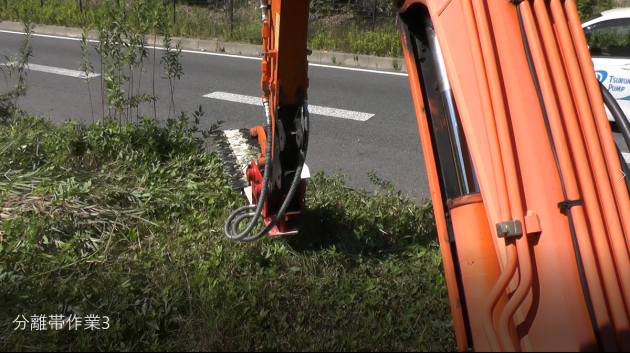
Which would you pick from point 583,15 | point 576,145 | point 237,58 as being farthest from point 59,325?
point 583,15

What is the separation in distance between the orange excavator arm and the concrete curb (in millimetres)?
9002

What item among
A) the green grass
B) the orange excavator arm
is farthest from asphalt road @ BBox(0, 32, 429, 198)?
the orange excavator arm

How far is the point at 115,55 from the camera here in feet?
17.7

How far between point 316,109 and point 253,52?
16.6ft

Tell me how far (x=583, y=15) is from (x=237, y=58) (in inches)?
276

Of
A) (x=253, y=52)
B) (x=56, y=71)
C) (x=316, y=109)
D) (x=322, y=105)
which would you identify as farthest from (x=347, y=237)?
(x=253, y=52)

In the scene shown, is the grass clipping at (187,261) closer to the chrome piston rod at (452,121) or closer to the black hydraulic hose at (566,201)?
the chrome piston rod at (452,121)

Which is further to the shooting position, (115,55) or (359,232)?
(115,55)

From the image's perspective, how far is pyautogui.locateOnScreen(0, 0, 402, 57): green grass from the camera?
12.3 m

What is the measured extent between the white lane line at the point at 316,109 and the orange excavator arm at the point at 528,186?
5.73 meters

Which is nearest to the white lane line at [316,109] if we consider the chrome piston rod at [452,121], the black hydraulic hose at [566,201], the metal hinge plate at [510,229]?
the chrome piston rod at [452,121]

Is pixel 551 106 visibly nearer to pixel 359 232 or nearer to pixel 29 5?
pixel 359 232

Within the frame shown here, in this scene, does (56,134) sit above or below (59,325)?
above

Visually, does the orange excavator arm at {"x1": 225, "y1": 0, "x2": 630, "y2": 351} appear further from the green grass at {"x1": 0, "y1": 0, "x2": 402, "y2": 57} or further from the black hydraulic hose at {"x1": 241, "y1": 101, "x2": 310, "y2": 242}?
the green grass at {"x1": 0, "y1": 0, "x2": 402, "y2": 57}
